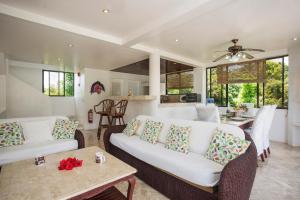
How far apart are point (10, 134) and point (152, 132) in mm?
2156

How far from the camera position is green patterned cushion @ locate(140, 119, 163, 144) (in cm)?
255

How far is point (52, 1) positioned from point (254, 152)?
121 inches

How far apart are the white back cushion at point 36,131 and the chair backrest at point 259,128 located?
338cm

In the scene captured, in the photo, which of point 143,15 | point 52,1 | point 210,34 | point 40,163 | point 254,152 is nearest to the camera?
point 254,152

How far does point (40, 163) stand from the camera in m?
1.73

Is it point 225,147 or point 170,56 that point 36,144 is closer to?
point 225,147

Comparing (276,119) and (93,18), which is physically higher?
(93,18)

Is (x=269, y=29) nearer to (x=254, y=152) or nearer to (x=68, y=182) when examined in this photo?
(x=254, y=152)

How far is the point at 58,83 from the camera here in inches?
275

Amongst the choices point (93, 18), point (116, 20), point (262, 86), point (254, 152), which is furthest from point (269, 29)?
point (93, 18)

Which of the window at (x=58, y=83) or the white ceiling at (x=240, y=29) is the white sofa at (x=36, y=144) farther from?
the window at (x=58, y=83)

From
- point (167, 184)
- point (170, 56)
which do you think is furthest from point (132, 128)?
point (170, 56)

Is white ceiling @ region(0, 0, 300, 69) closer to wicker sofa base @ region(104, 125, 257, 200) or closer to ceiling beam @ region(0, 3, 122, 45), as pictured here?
ceiling beam @ region(0, 3, 122, 45)

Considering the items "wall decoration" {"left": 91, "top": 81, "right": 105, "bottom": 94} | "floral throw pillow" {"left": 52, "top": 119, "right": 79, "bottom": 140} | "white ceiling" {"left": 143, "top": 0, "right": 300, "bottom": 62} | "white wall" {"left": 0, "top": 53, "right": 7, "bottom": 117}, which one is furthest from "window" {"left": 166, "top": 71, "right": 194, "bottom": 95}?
"white wall" {"left": 0, "top": 53, "right": 7, "bottom": 117}
